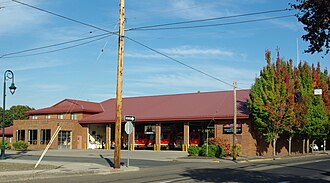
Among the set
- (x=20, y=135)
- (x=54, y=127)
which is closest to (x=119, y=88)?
(x=54, y=127)

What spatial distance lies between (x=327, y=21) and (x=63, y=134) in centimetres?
5009

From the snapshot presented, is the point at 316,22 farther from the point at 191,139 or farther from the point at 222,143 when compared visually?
the point at 191,139

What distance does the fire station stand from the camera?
46344 mm

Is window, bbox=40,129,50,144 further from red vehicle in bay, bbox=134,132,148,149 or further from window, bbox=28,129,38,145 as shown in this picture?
red vehicle in bay, bbox=134,132,148,149

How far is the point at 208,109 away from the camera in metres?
48.5

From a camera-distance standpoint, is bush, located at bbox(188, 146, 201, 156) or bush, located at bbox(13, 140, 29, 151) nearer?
bush, located at bbox(188, 146, 201, 156)

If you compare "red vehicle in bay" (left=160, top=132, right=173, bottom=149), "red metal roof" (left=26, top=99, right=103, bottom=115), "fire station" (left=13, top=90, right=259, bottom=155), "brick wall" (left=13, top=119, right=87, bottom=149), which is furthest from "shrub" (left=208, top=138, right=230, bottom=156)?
"red metal roof" (left=26, top=99, right=103, bottom=115)

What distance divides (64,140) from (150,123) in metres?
12.1

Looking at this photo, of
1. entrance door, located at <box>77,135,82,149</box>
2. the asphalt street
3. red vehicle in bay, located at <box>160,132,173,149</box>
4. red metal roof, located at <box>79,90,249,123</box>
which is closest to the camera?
the asphalt street

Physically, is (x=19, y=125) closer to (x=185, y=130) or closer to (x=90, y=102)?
(x=90, y=102)

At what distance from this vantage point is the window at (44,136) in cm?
5672

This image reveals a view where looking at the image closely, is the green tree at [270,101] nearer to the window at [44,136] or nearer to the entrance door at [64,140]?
the entrance door at [64,140]

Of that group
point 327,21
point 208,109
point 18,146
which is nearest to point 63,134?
point 18,146

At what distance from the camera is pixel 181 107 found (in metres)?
52.2
